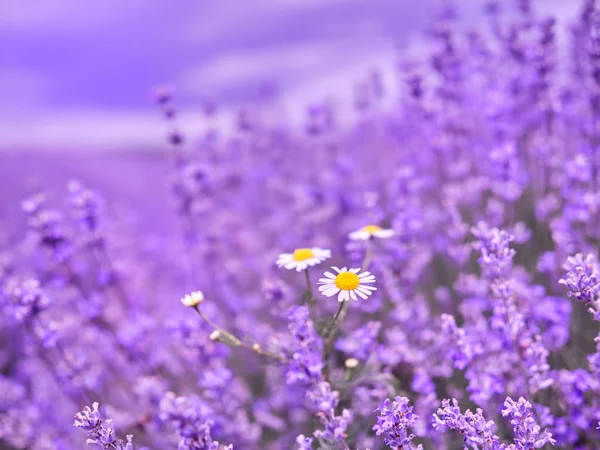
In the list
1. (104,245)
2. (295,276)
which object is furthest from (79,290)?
(295,276)

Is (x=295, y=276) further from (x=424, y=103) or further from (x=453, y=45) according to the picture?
(x=453, y=45)

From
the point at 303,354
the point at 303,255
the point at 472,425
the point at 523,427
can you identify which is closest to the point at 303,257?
the point at 303,255

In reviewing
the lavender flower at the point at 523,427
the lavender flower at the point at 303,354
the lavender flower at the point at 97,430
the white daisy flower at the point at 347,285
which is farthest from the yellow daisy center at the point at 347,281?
the lavender flower at the point at 97,430

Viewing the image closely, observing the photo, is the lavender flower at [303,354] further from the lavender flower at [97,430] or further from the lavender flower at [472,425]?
the lavender flower at [97,430]

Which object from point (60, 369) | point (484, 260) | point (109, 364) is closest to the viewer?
point (484, 260)

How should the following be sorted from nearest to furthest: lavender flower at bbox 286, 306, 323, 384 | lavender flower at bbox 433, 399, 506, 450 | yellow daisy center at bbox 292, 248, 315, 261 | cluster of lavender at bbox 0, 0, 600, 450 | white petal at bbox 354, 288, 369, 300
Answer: lavender flower at bbox 433, 399, 506, 450, white petal at bbox 354, 288, 369, 300, lavender flower at bbox 286, 306, 323, 384, cluster of lavender at bbox 0, 0, 600, 450, yellow daisy center at bbox 292, 248, 315, 261

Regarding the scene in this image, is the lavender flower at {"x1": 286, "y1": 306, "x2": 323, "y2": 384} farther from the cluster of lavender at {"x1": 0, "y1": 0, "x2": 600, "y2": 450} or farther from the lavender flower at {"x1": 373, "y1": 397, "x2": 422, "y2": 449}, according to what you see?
the lavender flower at {"x1": 373, "y1": 397, "x2": 422, "y2": 449}

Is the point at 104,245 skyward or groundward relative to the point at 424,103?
groundward

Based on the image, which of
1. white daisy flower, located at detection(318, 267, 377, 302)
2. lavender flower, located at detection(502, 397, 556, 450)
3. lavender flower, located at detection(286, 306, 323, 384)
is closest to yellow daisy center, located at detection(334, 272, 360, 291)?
white daisy flower, located at detection(318, 267, 377, 302)
